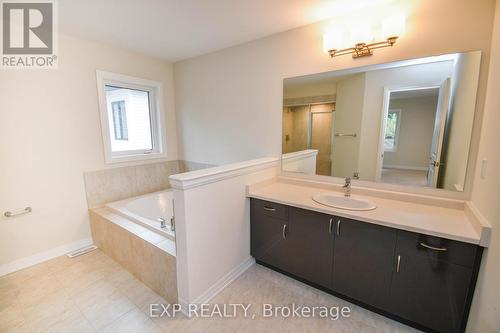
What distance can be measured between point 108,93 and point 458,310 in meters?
3.69

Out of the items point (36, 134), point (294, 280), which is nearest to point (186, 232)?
point (294, 280)

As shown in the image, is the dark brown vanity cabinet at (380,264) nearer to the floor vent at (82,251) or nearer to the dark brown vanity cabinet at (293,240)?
the dark brown vanity cabinet at (293,240)

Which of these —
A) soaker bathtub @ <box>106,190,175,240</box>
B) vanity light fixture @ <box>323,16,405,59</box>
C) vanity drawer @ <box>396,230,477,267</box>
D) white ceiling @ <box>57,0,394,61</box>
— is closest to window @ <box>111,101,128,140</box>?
white ceiling @ <box>57,0,394,61</box>

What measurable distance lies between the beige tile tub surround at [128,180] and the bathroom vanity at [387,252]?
175 centimetres

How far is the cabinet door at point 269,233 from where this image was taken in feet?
6.06

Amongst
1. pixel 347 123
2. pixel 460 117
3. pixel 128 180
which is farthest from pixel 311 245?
pixel 128 180

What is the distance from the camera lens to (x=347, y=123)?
2.00 m

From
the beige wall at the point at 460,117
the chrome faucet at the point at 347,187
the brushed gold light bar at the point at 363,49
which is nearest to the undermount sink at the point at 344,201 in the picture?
the chrome faucet at the point at 347,187

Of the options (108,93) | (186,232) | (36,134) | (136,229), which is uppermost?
(108,93)

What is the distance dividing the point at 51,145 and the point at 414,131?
3366 millimetres

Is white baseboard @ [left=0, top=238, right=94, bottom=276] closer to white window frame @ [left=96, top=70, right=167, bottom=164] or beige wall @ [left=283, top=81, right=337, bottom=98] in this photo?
white window frame @ [left=96, top=70, right=167, bottom=164]

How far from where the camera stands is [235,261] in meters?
1.94

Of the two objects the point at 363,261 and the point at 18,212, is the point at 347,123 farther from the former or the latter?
the point at 18,212

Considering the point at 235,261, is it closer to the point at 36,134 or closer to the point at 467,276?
the point at 467,276
